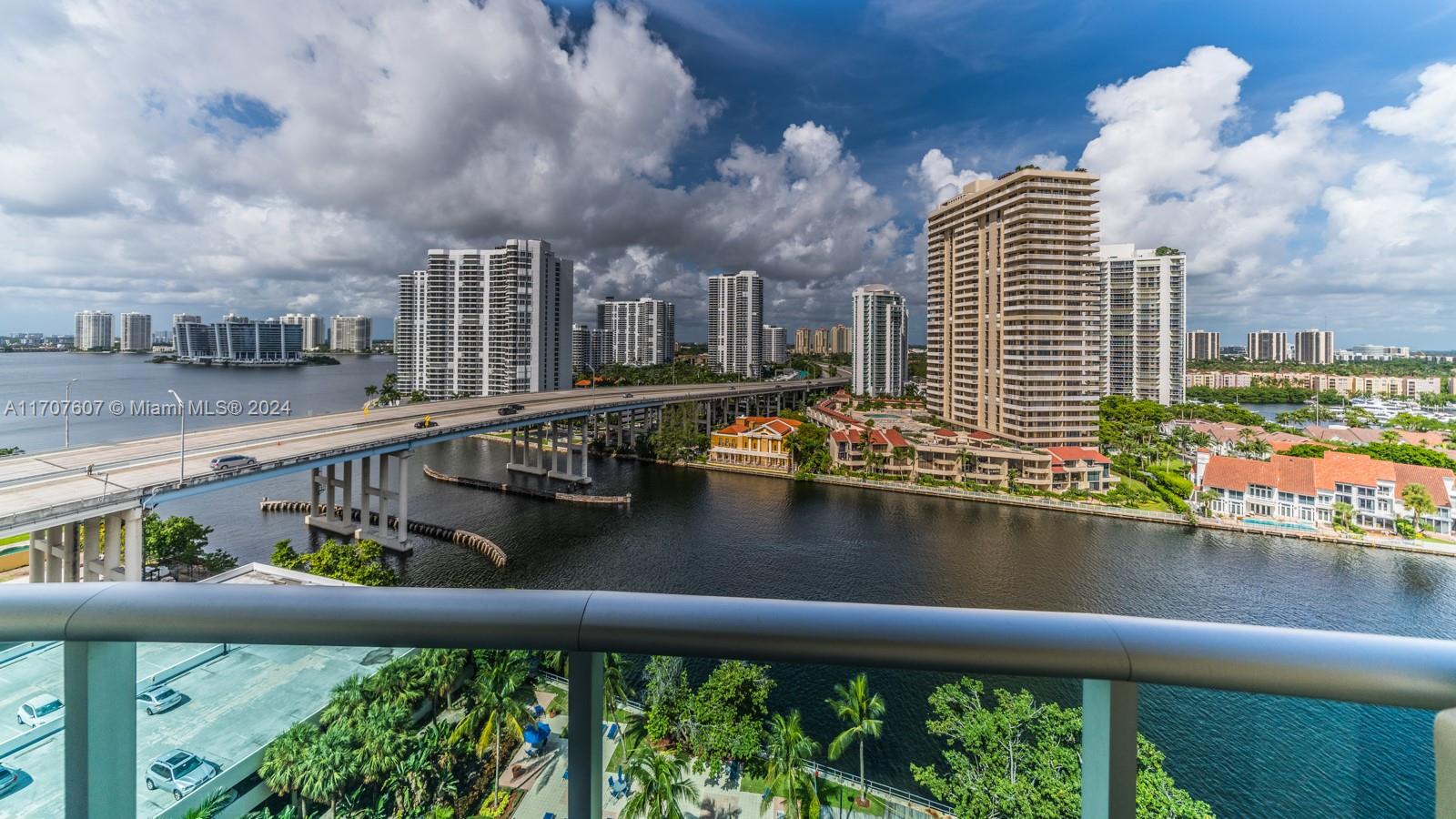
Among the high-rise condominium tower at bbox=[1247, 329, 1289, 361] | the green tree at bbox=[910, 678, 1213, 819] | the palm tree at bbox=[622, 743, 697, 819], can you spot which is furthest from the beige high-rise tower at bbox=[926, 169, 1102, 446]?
the palm tree at bbox=[622, 743, 697, 819]

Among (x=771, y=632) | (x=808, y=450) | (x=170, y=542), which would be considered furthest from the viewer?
(x=808, y=450)

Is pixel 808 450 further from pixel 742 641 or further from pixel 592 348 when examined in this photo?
pixel 592 348

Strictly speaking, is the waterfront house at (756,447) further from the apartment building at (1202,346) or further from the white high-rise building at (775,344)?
the white high-rise building at (775,344)

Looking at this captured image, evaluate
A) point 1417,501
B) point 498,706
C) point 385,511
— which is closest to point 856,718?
A: point 498,706

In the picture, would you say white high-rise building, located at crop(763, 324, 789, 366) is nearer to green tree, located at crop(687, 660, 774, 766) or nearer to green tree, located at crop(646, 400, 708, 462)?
green tree, located at crop(646, 400, 708, 462)

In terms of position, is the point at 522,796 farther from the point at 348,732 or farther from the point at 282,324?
the point at 282,324

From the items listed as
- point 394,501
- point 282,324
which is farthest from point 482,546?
point 282,324
